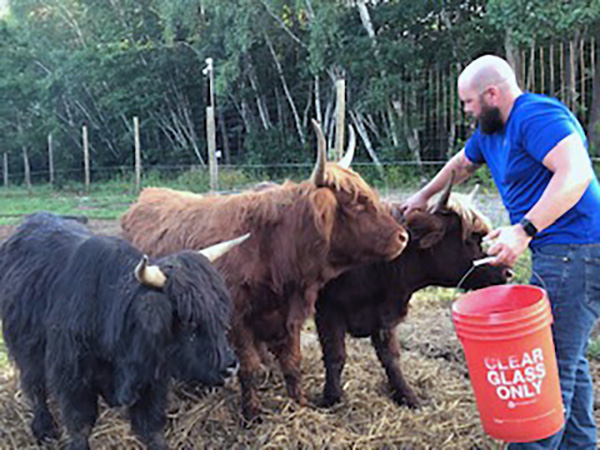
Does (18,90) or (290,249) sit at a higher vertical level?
(18,90)

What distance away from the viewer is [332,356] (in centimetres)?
414

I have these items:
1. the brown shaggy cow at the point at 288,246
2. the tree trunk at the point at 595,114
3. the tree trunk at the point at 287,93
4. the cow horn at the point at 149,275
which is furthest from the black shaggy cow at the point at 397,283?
the tree trunk at the point at 287,93

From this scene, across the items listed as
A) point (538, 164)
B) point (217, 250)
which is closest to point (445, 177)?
point (538, 164)

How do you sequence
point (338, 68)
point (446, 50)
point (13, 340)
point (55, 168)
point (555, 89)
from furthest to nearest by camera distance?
point (55, 168) → point (338, 68) → point (446, 50) → point (555, 89) → point (13, 340)

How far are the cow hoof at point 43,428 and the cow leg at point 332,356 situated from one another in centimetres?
174

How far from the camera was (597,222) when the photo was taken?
2.76 m

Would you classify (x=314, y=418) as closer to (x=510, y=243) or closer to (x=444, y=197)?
(x=444, y=197)

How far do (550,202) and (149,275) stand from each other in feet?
5.95

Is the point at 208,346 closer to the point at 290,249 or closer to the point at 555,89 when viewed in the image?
the point at 290,249

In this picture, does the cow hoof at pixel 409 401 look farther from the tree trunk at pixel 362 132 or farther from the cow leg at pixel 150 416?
the tree trunk at pixel 362 132

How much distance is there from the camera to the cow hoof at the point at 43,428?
3.70 m

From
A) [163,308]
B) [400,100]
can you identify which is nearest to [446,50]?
[400,100]

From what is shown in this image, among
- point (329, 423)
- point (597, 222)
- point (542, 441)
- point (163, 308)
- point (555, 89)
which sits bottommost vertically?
point (329, 423)

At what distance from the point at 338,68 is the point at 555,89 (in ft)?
22.3
